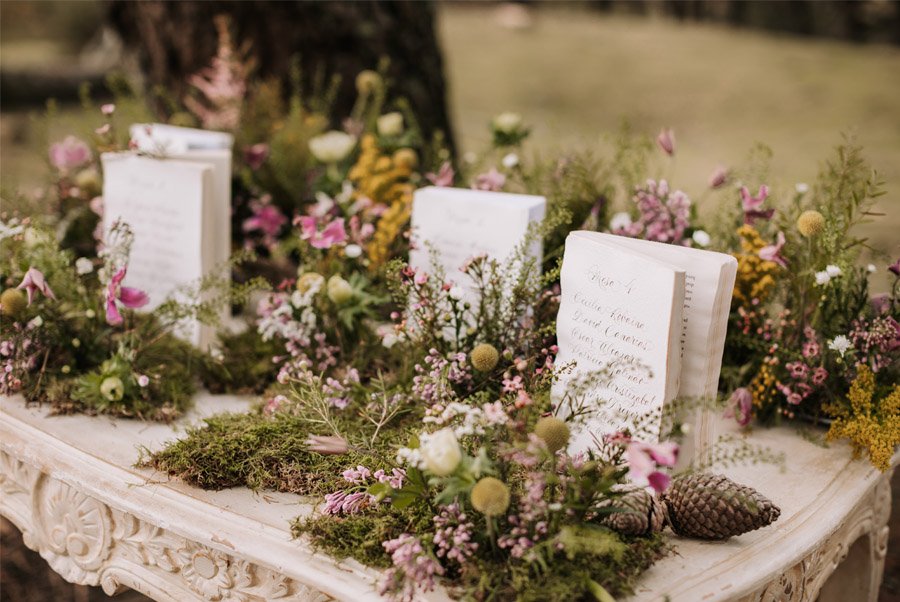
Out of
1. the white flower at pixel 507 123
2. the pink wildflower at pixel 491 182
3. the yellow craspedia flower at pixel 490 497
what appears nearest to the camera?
the yellow craspedia flower at pixel 490 497

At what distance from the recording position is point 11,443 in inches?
60.1

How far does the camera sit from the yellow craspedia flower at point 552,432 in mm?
1072

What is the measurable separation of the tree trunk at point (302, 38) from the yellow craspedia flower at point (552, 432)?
6.35 feet

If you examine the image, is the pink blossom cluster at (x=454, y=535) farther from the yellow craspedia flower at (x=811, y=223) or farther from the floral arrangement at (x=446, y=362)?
the yellow craspedia flower at (x=811, y=223)

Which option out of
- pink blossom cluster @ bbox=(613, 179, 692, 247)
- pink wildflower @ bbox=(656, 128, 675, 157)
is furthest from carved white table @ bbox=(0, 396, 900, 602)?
pink wildflower @ bbox=(656, 128, 675, 157)

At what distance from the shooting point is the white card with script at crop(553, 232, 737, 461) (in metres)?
1.22

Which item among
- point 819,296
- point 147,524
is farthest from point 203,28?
point 819,296

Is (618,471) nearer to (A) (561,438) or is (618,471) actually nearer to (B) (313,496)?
(A) (561,438)

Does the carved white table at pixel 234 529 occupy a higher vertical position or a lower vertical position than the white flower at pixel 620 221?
lower

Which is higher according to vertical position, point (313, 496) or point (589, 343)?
point (589, 343)

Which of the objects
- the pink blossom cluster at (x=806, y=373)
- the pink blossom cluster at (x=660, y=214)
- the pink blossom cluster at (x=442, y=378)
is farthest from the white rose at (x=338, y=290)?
the pink blossom cluster at (x=806, y=373)

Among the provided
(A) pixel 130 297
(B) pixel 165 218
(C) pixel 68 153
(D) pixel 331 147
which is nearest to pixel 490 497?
(A) pixel 130 297

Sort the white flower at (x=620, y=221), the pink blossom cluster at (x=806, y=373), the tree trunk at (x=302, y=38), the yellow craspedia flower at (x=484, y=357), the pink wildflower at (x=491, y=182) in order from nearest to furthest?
the yellow craspedia flower at (x=484, y=357)
the pink blossom cluster at (x=806, y=373)
the white flower at (x=620, y=221)
the pink wildflower at (x=491, y=182)
the tree trunk at (x=302, y=38)

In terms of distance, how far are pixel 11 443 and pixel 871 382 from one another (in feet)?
5.12
